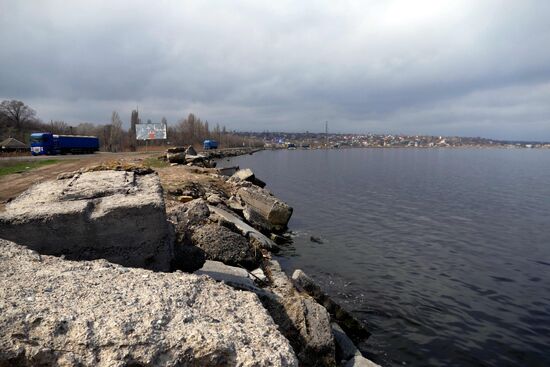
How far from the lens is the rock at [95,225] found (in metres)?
5.12

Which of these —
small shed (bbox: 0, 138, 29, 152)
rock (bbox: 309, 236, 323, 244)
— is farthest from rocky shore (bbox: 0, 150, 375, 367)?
small shed (bbox: 0, 138, 29, 152)

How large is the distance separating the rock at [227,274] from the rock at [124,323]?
1890 millimetres

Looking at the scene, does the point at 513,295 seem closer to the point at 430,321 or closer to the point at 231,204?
the point at 430,321

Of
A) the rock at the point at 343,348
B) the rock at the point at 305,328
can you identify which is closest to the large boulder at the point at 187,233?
the rock at the point at 305,328

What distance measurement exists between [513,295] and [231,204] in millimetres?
10487

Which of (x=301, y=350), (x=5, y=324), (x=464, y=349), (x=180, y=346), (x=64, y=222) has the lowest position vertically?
(x=464, y=349)

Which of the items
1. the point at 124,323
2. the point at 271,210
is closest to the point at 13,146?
the point at 271,210

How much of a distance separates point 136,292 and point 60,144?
174ft

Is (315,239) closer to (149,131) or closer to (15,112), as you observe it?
(149,131)

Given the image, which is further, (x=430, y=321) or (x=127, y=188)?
(x=430, y=321)

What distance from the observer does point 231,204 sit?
16594mm

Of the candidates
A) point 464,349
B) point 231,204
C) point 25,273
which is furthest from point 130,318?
point 231,204

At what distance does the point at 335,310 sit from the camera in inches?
315

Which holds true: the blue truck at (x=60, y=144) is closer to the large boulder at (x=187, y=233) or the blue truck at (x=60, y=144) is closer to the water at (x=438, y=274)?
the water at (x=438, y=274)
